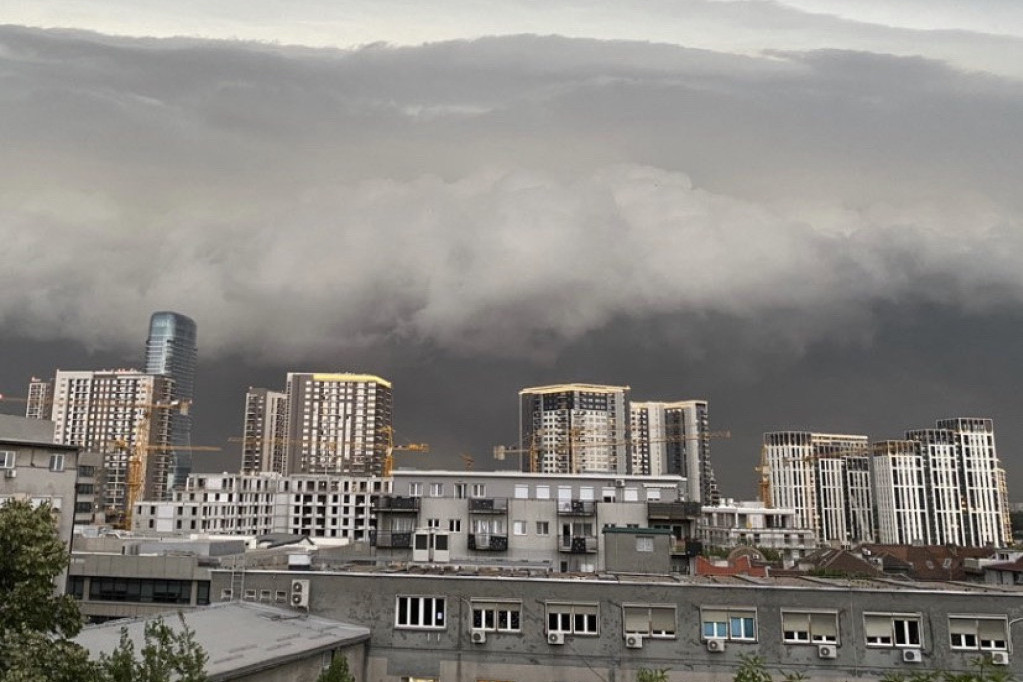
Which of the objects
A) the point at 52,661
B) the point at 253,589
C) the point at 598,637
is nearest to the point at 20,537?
the point at 52,661

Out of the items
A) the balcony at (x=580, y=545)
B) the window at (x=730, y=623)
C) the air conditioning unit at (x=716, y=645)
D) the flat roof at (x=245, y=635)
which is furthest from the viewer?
the balcony at (x=580, y=545)

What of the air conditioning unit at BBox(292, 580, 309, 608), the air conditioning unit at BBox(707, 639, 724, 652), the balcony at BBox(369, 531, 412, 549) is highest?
the balcony at BBox(369, 531, 412, 549)

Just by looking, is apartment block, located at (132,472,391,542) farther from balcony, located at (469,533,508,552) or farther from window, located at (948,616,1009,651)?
window, located at (948,616,1009,651)

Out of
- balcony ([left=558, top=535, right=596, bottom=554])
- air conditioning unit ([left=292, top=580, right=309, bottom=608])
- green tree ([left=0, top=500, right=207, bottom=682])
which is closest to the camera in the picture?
green tree ([left=0, top=500, right=207, bottom=682])

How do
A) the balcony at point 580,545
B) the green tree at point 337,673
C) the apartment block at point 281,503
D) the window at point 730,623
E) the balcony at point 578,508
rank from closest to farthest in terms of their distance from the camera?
the green tree at point 337,673 → the window at point 730,623 → the balcony at point 580,545 → the balcony at point 578,508 → the apartment block at point 281,503

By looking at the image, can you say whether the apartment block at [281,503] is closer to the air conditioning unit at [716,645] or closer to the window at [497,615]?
the window at [497,615]

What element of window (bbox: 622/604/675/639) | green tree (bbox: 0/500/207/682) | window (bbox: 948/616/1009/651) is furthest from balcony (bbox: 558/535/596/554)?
green tree (bbox: 0/500/207/682)

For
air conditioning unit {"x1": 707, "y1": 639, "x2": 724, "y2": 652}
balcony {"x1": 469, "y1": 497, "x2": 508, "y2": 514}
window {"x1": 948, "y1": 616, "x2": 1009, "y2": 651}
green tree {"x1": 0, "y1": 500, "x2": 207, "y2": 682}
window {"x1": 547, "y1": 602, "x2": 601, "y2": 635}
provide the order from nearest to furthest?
green tree {"x1": 0, "y1": 500, "x2": 207, "y2": 682} < window {"x1": 948, "y1": 616, "x2": 1009, "y2": 651} < air conditioning unit {"x1": 707, "y1": 639, "x2": 724, "y2": 652} < window {"x1": 547, "y1": 602, "x2": 601, "y2": 635} < balcony {"x1": 469, "y1": 497, "x2": 508, "y2": 514}

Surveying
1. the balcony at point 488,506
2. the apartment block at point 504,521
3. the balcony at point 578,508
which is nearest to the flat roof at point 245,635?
the apartment block at point 504,521
